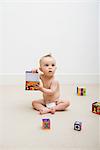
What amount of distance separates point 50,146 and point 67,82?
177 cm

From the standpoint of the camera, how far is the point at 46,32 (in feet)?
9.73

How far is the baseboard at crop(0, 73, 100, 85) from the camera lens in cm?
291

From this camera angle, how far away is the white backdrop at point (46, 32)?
2930 millimetres

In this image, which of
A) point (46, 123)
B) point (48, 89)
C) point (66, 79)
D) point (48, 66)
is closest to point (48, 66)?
point (48, 66)

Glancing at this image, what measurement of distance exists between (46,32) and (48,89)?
1.31 metres

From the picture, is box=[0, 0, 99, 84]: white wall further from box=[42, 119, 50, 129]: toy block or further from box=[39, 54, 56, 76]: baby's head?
box=[42, 119, 50, 129]: toy block

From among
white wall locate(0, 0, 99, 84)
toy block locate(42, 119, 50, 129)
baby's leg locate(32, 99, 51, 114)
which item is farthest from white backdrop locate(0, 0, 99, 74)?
toy block locate(42, 119, 50, 129)

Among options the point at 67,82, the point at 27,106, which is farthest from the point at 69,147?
the point at 67,82

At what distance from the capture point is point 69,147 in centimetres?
120

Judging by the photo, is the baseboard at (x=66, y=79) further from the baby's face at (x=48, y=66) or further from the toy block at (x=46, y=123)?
the toy block at (x=46, y=123)

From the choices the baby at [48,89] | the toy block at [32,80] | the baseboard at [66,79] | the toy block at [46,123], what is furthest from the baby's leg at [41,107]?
the baseboard at [66,79]

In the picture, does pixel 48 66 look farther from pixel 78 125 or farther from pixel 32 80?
pixel 78 125

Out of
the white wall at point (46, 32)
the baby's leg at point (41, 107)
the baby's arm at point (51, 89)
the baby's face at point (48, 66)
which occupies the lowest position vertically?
the baby's leg at point (41, 107)

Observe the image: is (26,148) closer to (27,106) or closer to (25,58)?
(27,106)
